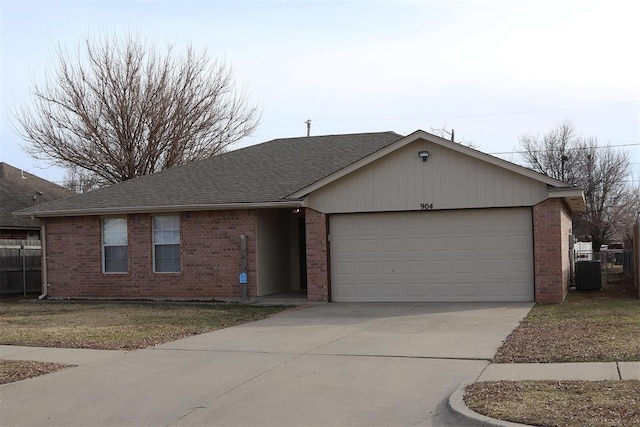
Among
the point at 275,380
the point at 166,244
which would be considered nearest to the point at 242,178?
the point at 166,244

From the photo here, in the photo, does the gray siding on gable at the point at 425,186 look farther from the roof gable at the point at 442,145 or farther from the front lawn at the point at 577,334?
the front lawn at the point at 577,334

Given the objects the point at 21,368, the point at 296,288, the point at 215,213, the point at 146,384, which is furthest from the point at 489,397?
the point at 296,288

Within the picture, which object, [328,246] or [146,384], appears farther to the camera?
[328,246]

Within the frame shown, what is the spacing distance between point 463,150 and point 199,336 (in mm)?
8027

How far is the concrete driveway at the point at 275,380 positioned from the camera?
6.95 metres

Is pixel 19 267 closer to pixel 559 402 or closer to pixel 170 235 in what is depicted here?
pixel 170 235

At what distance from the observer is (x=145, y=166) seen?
34406 mm

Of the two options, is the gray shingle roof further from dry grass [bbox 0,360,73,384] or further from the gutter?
dry grass [bbox 0,360,73,384]

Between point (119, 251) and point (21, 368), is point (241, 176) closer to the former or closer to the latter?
point (119, 251)

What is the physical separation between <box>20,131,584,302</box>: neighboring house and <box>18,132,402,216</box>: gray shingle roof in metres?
0.09

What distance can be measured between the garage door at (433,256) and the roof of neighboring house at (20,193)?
15.7m

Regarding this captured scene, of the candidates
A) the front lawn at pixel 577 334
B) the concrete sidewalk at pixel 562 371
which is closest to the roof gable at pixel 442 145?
the front lawn at pixel 577 334

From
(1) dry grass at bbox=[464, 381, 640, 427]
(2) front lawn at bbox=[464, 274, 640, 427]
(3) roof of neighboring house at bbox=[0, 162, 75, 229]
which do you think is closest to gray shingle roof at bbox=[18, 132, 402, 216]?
(3) roof of neighboring house at bbox=[0, 162, 75, 229]

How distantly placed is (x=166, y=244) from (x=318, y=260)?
184 inches
